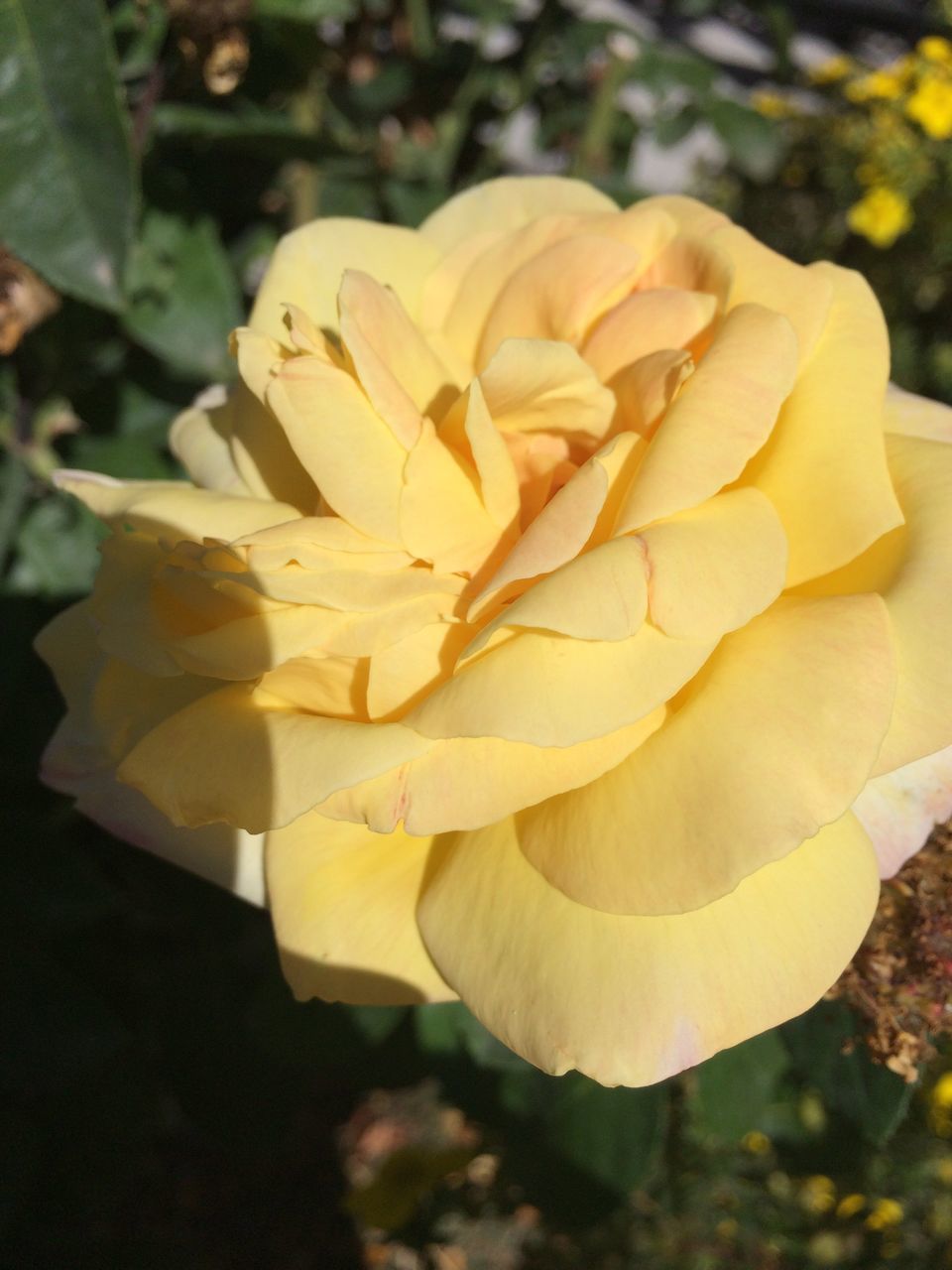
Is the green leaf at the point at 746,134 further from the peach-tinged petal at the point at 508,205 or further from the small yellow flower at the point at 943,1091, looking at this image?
the small yellow flower at the point at 943,1091

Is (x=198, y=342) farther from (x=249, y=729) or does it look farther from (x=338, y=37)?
(x=338, y=37)

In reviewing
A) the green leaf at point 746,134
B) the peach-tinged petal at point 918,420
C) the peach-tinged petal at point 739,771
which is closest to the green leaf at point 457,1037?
the peach-tinged petal at point 739,771

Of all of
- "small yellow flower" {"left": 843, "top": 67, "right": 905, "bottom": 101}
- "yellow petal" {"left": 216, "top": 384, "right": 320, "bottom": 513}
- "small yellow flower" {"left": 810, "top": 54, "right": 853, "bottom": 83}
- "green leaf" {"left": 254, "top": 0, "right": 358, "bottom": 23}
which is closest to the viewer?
"yellow petal" {"left": 216, "top": 384, "right": 320, "bottom": 513}

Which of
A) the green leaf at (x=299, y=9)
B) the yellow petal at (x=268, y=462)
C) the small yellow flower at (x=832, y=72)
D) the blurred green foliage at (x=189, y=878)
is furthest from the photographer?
the small yellow flower at (x=832, y=72)

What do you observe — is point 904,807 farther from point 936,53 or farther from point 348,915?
point 936,53

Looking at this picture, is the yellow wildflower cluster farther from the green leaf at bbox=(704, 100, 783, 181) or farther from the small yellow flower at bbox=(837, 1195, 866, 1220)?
the small yellow flower at bbox=(837, 1195, 866, 1220)

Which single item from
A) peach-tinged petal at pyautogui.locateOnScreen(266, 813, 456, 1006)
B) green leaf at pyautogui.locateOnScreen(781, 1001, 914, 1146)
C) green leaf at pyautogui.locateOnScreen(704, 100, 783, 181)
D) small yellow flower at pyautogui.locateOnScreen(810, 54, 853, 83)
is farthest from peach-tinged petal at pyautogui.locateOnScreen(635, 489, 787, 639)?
small yellow flower at pyautogui.locateOnScreen(810, 54, 853, 83)
